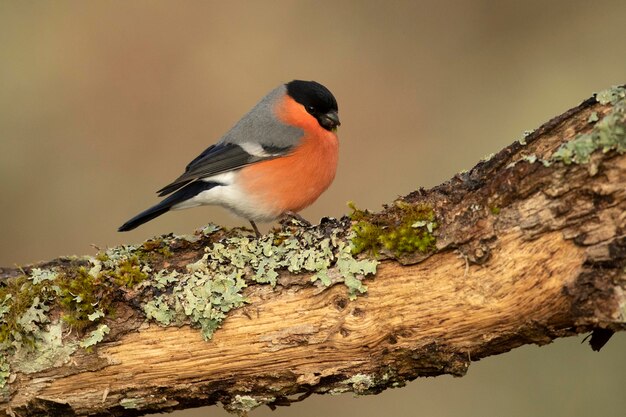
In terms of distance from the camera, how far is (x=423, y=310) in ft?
11.4

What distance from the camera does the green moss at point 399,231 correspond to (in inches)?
138

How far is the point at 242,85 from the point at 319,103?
2.95 metres

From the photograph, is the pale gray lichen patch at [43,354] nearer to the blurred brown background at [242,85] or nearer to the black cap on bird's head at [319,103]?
the black cap on bird's head at [319,103]

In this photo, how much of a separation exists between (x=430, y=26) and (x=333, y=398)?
4105mm

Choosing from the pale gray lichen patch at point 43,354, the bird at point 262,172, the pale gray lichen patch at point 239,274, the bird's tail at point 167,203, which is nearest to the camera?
the pale gray lichen patch at point 239,274

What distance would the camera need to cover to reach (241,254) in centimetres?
391

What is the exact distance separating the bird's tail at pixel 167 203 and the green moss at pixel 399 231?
2100 millimetres

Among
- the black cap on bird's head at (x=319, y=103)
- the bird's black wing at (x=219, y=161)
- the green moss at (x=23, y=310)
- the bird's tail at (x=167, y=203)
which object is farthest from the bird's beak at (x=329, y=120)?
the green moss at (x=23, y=310)

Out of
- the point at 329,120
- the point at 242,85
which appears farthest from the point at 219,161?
the point at 242,85

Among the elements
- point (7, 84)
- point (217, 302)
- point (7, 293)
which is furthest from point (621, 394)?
point (7, 84)

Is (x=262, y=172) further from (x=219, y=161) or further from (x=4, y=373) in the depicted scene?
(x=4, y=373)

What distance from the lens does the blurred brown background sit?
8.09 meters

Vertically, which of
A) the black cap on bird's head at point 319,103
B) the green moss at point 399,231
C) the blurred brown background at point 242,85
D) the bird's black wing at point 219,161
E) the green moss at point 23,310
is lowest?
the green moss at point 23,310

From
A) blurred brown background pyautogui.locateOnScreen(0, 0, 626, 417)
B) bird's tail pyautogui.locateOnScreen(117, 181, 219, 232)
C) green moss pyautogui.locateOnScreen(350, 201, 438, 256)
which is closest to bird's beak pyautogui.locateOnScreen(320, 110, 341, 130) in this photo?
bird's tail pyautogui.locateOnScreen(117, 181, 219, 232)
